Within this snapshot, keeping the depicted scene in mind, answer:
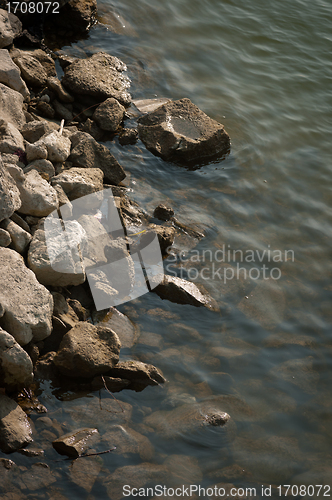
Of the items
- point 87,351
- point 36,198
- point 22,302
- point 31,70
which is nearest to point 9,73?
point 31,70

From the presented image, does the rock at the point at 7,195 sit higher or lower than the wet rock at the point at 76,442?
higher

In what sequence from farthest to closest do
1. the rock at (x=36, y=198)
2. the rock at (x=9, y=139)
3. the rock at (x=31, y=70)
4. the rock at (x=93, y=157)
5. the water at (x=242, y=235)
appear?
the rock at (x=31, y=70) → the rock at (x=93, y=157) → the rock at (x=9, y=139) → the rock at (x=36, y=198) → the water at (x=242, y=235)

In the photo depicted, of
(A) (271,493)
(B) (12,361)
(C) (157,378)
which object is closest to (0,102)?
(B) (12,361)

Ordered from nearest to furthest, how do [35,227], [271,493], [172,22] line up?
1. [271,493]
2. [35,227]
3. [172,22]

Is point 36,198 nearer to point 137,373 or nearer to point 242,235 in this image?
point 137,373

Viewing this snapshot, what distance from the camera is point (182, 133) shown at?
6918 millimetres

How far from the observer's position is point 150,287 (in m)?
4.76

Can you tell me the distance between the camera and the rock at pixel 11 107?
5125mm

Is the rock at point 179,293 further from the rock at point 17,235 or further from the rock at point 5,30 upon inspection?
the rock at point 5,30

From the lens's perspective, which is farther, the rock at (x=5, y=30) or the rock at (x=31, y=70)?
the rock at (x=31, y=70)

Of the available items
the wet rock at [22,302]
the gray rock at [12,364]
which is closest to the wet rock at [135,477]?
the gray rock at [12,364]

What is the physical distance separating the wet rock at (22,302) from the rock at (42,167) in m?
1.24

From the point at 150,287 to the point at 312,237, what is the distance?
2655 millimetres

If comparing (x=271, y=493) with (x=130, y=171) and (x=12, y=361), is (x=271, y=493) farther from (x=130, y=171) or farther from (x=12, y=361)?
(x=130, y=171)
